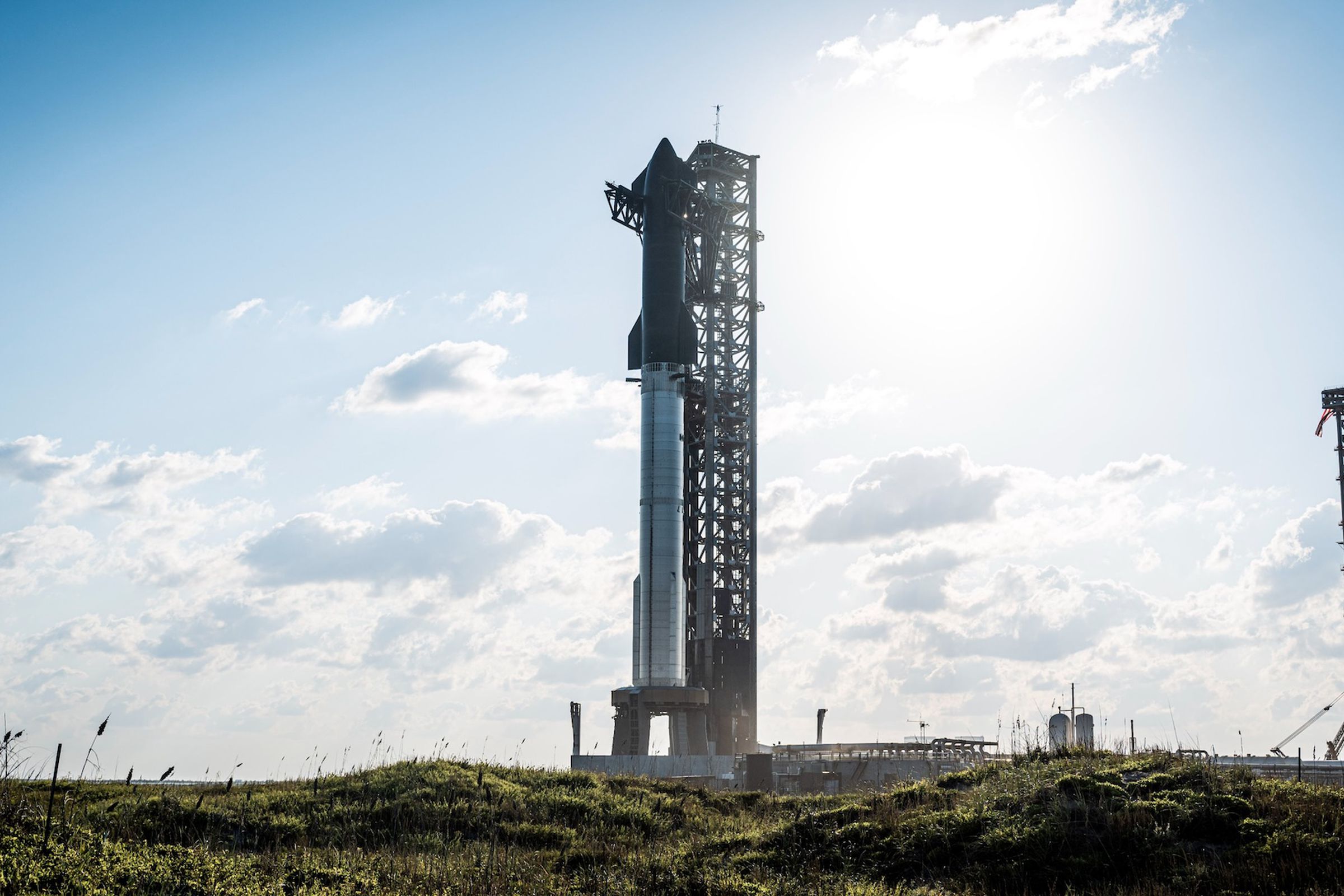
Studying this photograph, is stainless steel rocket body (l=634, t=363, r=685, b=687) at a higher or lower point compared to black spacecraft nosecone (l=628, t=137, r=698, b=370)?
lower

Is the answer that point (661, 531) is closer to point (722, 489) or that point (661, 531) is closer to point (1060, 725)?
point (722, 489)

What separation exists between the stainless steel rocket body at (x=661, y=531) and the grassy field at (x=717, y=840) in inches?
1273

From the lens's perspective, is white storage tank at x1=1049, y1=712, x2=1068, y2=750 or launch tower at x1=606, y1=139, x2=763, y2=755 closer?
white storage tank at x1=1049, y1=712, x2=1068, y2=750

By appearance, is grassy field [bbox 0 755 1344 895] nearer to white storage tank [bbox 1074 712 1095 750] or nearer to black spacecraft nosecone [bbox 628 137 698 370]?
white storage tank [bbox 1074 712 1095 750]

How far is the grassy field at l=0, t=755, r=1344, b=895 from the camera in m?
17.4

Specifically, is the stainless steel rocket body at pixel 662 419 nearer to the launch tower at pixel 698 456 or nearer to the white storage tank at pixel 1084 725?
the launch tower at pixel 698 456

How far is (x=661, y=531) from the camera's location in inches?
2470

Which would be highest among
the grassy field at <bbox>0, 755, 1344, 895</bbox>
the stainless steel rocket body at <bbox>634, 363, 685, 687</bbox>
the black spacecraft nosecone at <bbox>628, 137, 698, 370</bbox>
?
the black spacecraft nosecone at <bbox>628, 137, 698, 370</bbox>

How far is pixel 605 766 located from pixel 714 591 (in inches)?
612

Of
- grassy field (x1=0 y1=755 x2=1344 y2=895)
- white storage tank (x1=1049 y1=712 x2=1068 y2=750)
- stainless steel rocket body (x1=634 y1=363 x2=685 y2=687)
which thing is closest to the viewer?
grassy field (x1=0 y1=755 x2=1344 y2=895)

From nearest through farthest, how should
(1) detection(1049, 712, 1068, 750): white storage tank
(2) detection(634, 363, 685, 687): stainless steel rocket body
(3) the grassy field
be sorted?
1. (3) the grassy field
2. (1) detection(1049, 712, 1068, 750): white storage tank
3. (2) detection(634, 363, 685, 687): stainless steel rocket body

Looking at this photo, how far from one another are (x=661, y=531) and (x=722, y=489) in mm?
6556

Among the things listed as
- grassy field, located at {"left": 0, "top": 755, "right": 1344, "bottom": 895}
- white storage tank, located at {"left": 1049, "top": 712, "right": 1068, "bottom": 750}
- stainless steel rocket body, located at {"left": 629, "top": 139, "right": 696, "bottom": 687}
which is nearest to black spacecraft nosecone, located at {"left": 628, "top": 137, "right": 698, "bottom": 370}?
stainless steel rocket body, located at {"left": 629, "top": 139, "right": 696, "bottom": 687}

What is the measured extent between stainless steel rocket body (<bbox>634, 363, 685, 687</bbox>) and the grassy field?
32331mm
